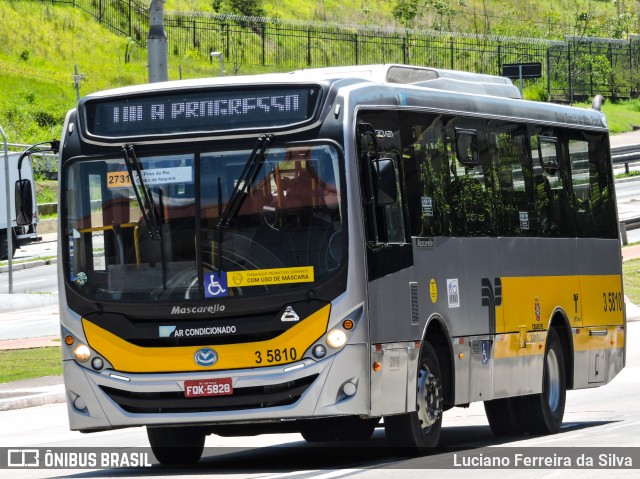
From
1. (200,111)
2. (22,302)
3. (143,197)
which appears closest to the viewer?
(143,197)

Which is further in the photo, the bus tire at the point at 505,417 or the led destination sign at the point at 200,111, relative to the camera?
the bus tire at the point at 505,417

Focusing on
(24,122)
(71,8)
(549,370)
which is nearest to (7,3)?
(71,8)

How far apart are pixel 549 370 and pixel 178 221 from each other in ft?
18.3

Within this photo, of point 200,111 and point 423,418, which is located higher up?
point 200,111

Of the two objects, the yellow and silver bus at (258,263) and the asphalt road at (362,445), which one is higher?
the yellow and silver bus at (258,263)

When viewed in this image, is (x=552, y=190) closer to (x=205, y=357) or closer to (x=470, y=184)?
(x=470, y=184)

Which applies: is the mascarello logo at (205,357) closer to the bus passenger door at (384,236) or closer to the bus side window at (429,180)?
the bus passenger door at (384,236)

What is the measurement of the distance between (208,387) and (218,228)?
1.24 m

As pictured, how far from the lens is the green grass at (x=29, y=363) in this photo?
24.0 m

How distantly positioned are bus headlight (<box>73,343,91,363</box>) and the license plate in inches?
35.4

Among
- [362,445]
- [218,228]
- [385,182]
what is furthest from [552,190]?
[218,228]

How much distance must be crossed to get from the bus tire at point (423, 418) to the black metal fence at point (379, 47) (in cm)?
6087

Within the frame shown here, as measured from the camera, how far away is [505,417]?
50.4 ft

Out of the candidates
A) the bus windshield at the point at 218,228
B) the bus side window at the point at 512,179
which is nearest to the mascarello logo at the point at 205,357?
the bus windshield at the point at 218,228
